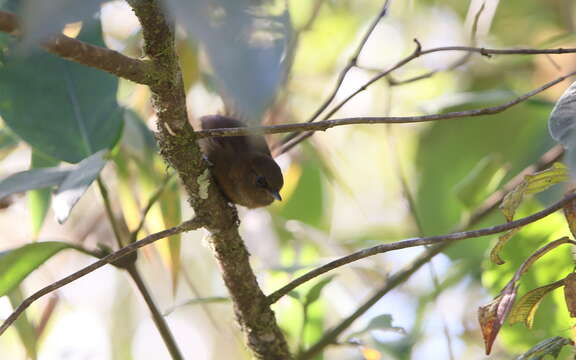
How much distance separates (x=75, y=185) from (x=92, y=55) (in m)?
0.26

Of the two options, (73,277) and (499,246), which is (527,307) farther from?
(73,277)

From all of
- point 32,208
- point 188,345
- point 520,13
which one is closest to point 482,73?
point 520,13

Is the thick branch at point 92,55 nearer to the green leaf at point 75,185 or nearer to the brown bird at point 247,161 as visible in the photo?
the green leaf at point 75,185

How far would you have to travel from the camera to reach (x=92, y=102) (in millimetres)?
1324

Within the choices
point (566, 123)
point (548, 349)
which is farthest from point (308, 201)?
point (566, 123)

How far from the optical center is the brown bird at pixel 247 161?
6.07 ft

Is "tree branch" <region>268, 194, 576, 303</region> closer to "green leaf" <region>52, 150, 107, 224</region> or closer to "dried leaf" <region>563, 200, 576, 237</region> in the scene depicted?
"dried leaf" <region>563, 200, 576, 237</region>

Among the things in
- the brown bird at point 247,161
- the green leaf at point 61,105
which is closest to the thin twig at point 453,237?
the green leaf at point 61,105

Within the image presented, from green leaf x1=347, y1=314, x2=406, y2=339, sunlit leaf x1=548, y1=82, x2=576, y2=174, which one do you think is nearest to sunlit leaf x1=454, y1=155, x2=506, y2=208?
green leaf x1=347, y1=314, x2=406, y2=339

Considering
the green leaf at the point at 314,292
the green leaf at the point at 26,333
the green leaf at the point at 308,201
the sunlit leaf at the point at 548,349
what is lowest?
the sunlit leaf at the point at 548,349

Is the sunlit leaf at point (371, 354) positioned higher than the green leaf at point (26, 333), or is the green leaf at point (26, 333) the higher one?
the green leaf at point (26, 333)

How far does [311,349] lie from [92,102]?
605 mm

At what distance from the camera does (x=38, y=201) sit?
143cm

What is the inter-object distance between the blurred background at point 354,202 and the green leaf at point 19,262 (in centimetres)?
20
